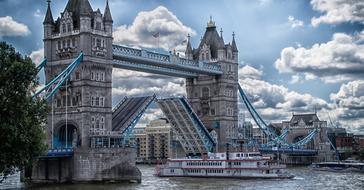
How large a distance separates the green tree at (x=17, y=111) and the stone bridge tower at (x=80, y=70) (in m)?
30.5

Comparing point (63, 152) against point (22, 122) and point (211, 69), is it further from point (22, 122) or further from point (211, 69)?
point (211, 69)

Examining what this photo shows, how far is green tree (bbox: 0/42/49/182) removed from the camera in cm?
4347

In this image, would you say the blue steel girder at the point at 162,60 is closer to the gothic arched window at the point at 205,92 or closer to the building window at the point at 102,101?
the gothic arched window at the point at 205,92

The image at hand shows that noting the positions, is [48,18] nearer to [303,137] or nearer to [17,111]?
[17,111]

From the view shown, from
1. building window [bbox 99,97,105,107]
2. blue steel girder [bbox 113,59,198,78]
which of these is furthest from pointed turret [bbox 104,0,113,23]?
building window [bbox 99,97,105,107]

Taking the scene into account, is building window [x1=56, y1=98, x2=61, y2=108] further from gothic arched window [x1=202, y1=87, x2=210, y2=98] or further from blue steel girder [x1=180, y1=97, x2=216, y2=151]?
gothic arched window [x1=202, y1=87, x2=210, y2=98]

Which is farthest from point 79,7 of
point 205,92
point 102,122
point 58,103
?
point 205,92

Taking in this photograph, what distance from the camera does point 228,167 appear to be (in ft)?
279

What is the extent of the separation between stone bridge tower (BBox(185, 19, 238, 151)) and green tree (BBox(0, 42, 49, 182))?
205 feet

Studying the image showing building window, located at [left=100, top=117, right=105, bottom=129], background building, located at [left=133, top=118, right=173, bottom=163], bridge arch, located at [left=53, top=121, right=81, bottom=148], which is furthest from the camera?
background building, located at [left=133, top=118, right=173, bottom=163]

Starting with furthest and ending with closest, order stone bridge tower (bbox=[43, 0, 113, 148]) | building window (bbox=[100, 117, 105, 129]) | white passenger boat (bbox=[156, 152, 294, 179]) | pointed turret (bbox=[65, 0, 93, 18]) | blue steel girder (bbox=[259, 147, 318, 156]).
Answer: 1. blue steel girder (bbox=[259, 147, 318, 156])
2. white passenger boat (bbox=[156, 152, 294, 179])
3. building window (bbox=[100, 117, 105, 129])
4. pointed turret (bbox=[65, 0, 93, 18])
5. stone bridge tower (bbox=[43, 0, 113, 148])

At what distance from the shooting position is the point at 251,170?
3285 inches

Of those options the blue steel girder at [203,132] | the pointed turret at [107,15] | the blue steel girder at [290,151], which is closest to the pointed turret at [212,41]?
the blue steel girder at [203,132]

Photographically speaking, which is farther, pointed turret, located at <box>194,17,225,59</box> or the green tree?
pointed turret, located at <box>194,17,225,59</box>
